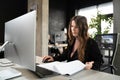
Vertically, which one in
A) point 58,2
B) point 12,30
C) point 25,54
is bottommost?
point 25,54

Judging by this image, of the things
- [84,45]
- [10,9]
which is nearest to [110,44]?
[84,45]

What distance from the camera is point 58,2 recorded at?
7723 mm

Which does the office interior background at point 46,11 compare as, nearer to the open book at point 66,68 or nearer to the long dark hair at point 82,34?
the long dark hair at point 82,34

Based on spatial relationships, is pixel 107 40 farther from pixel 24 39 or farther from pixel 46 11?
pixel 46 11

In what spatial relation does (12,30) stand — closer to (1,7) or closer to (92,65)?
(92,65)

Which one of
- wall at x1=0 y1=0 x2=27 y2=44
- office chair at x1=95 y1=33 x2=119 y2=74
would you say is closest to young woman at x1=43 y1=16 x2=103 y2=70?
office chair at x1=95 y1=33 x2=119 y2=74

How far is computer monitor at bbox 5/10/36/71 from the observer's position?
875 mm

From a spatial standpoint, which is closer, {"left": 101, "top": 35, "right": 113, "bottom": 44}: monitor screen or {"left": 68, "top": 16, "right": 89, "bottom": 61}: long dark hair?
{"left": 68, "top": 16, "right": 89, "bottom": 61}: long dark hair

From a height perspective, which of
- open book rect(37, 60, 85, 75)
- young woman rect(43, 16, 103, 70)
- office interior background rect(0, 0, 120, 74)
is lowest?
open book rect(37, 60, 85, 75)

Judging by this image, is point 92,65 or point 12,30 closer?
point 12,30

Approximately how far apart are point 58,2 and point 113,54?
6076 millimetres

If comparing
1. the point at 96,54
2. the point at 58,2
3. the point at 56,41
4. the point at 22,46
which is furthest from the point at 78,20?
the point at 58,2

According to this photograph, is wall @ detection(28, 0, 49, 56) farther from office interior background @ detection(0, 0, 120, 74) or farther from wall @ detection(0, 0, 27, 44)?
wall @ detection(0, 0, 27, 44)

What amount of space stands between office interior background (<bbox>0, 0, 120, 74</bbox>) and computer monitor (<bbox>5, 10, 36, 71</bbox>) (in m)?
1.43
